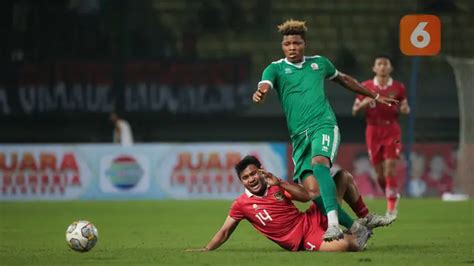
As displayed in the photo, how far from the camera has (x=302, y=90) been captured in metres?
9.97

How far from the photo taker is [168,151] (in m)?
21.4

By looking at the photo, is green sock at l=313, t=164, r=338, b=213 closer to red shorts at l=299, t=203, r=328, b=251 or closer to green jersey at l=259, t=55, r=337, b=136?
red shorts at l=299, t=203, r=328, b=251

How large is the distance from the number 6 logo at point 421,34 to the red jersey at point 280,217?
13.2m

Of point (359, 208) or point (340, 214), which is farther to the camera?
point (359, 208)

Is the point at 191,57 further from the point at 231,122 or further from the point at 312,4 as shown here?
the point at 312,4

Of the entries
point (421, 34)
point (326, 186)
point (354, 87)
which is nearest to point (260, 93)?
point (326, 186)

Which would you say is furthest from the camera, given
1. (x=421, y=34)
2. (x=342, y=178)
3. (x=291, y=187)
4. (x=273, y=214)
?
(x=421, y=34)

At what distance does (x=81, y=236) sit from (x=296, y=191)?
6.08 feet

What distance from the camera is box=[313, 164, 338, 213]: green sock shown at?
948cm

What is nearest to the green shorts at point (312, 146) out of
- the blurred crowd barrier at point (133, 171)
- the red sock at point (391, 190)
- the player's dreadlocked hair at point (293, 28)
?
the player's dreadlocked hair at point (293, 28)

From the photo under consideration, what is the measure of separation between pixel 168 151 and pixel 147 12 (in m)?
5.12

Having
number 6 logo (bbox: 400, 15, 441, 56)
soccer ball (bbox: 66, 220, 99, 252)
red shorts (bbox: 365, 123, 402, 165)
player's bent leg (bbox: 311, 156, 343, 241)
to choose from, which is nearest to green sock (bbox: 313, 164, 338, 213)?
player's bent leg (bbox: 311, 156, 343, 241)

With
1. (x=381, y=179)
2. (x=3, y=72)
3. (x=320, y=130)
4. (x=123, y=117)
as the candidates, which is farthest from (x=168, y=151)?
(x=320, y=130)

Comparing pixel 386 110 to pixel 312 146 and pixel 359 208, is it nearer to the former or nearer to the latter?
pixel 359 208
